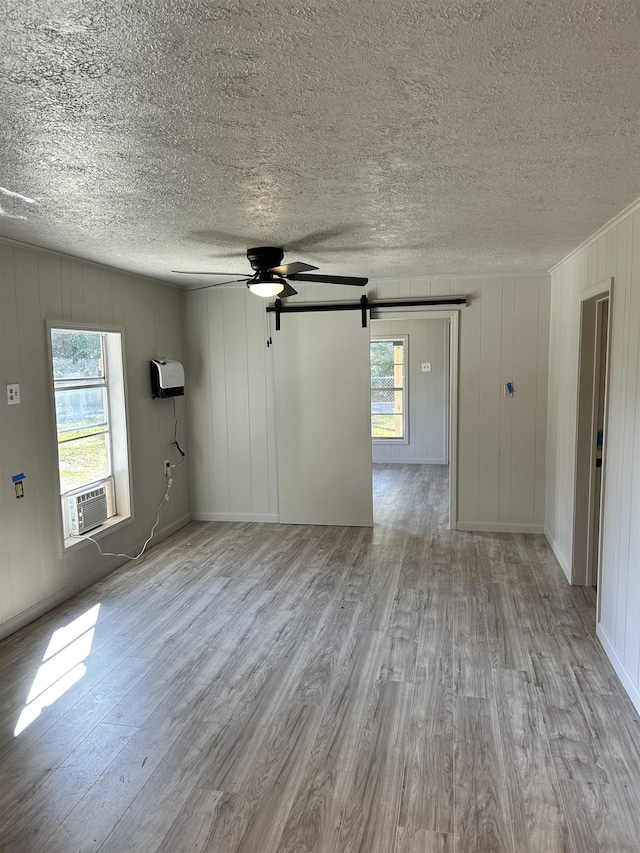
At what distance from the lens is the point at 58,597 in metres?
3.96

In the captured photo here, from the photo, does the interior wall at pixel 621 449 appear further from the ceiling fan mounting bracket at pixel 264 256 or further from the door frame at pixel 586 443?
the ceiling fan mounting bracket at pixel 264 256

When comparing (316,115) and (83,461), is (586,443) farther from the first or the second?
(83,461)

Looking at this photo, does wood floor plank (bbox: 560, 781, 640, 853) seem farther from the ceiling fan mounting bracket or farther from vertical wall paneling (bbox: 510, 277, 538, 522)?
vertical wall paneling (bbox: 510, 277, 538, 522)

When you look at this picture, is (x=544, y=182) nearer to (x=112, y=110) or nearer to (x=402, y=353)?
(x=112, y=110)

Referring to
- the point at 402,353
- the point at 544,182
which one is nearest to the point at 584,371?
the point at 544,182

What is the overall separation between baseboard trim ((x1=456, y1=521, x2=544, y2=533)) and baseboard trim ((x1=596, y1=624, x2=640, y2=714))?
80.1 inches

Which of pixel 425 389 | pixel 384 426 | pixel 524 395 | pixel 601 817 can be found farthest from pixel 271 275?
pixel 384 426

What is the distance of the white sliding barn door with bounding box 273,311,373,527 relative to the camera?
18.1 ft

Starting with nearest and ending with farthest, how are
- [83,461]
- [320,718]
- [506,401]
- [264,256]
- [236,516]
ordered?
[320,718] → [264,256] → [83,461] → [506,401] → [236,516]

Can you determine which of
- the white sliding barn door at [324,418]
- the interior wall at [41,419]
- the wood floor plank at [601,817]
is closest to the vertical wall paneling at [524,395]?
the white sliding barn door at [324,418]

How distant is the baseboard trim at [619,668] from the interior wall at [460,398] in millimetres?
2145

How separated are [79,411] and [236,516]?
219cm

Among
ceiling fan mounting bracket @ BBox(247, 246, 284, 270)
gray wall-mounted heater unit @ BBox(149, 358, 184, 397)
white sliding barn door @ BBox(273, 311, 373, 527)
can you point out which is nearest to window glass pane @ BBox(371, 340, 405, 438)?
white sliding barn door @ BBox(273, 311, 373, 527)

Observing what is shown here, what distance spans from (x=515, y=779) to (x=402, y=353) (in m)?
7.10
